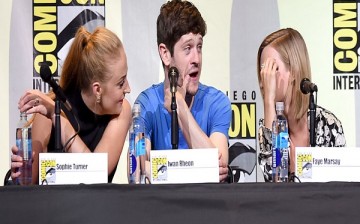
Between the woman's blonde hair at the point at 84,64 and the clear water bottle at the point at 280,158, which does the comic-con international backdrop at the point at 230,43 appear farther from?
the clear water bottle at the point at 280,158

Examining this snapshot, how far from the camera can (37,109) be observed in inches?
111

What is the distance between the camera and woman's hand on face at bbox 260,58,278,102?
353 centimetres

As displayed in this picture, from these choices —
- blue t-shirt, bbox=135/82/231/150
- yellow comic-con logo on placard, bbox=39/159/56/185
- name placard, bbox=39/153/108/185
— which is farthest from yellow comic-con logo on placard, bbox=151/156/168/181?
blue t-shirt, bbox=135/82/231/150

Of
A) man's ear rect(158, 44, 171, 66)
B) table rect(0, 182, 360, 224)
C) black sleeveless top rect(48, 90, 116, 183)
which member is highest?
man's ear rect(158, 44, 171, 66)

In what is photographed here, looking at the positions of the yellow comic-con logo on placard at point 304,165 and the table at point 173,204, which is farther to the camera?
the yellow comic-con logo on placard at point 304,165

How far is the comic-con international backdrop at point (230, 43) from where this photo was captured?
3.51 meters

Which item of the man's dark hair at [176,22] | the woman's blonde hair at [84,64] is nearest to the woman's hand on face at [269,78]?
the man's dark hair at [176,22]

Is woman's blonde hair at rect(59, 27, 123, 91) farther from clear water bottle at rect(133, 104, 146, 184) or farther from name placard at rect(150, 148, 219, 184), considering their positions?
name placard at rect(150, 148, 219, 184)

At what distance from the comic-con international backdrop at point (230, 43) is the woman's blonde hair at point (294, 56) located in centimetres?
3

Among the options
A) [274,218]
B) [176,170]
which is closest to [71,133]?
[176,170]

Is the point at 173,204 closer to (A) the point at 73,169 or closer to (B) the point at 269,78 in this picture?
(A) the point at 73,169

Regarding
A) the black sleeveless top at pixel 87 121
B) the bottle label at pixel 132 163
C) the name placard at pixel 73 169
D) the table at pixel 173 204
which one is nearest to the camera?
the table at pixel 173 204

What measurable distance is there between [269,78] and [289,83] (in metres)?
0.10

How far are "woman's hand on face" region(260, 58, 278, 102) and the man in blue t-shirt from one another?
0.21m
